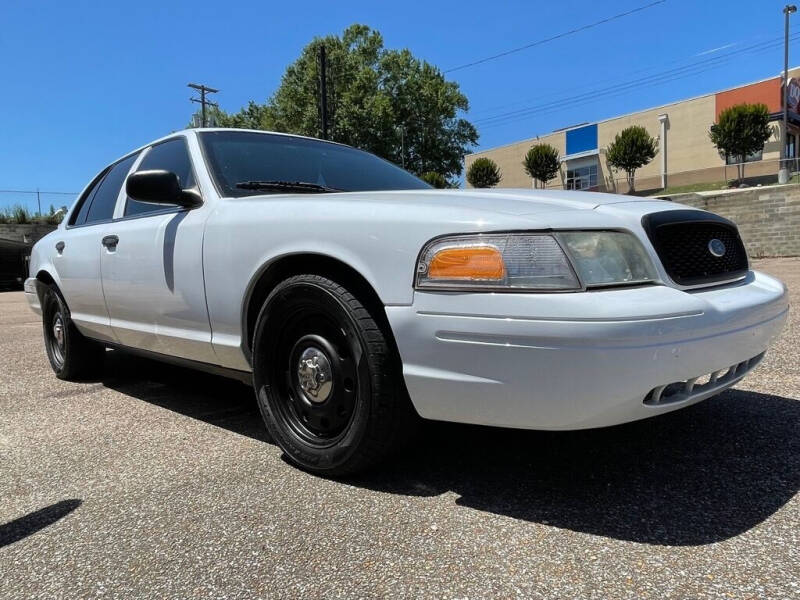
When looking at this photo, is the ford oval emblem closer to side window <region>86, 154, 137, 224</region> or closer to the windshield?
the windshield

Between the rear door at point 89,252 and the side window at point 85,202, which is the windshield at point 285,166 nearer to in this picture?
the rear door at point 89,252

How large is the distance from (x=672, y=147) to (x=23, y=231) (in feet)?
127

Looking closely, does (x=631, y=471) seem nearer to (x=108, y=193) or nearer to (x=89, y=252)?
(x=89, y=252)

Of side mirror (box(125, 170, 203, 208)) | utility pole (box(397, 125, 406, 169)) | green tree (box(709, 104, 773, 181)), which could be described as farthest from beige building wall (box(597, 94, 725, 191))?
side mirror (box(125, 170, 203, 208))

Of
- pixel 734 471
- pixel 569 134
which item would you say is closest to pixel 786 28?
pixel 569 134

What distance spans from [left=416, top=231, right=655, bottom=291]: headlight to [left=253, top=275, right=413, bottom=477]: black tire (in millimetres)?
347

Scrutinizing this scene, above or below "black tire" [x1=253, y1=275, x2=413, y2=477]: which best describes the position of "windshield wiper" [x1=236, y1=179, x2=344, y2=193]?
above

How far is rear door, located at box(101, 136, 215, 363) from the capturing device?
277 centimetres

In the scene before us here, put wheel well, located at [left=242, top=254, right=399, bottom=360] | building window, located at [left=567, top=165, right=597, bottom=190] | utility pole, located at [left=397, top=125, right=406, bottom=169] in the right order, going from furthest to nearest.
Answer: building window, located at [left=567, top=165, right=597, bottom=190]
utility pole, located at [left=397, top=125, right=406, bottom=169]
wheel well, located at [left=242, top=254, right=399, bottom=360]

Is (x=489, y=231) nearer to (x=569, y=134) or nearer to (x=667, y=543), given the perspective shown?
(x=667, y=543)

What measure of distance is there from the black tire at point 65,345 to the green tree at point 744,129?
34.5 meters

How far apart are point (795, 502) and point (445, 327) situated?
53.2 inches

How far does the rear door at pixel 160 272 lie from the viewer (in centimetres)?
277

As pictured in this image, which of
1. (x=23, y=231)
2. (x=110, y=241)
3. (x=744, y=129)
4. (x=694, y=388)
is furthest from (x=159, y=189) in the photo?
(x=744, y=129)
